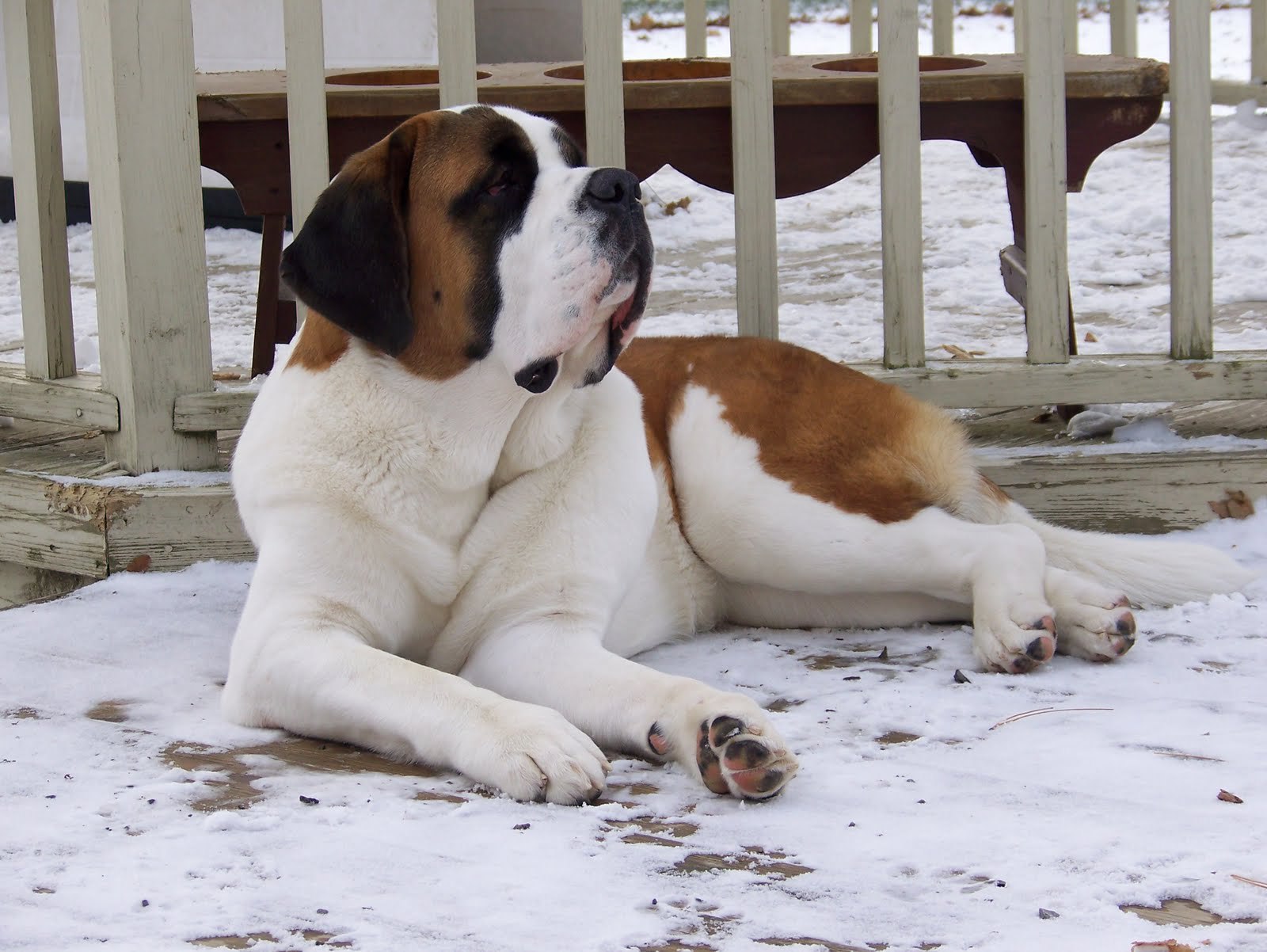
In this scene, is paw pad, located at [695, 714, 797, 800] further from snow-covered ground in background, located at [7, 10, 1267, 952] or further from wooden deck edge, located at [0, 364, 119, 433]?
wooden deck edge, located at [0, 364, 119, 433]

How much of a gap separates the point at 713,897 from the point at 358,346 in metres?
1.18

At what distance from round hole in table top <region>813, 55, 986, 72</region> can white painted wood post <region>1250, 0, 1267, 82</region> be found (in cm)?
625

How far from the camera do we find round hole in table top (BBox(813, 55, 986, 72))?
14.3ft

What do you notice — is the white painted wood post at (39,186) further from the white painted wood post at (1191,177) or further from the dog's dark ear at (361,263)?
the white painted wood post at (1191,177)

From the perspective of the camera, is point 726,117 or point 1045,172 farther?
point 726,117

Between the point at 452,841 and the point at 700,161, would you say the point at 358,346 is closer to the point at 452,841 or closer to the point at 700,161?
the point at 452,841

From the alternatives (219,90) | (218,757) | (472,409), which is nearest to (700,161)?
(219,90)

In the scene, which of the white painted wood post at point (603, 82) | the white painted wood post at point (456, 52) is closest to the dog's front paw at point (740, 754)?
the white painted wood post at point (603, 82)

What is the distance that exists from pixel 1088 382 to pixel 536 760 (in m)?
2.06

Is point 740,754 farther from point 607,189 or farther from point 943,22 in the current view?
point 943,22

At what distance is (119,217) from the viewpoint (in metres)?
3.40

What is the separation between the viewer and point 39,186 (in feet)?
12.4

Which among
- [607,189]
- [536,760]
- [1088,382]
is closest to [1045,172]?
[1088,382]

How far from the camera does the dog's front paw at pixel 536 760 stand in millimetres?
2045
